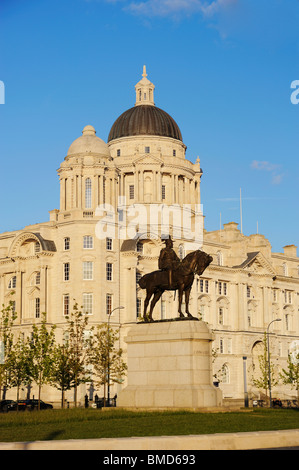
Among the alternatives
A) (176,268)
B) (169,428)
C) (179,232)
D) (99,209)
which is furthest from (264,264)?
(169,428)

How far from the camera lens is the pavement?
22.8 meters

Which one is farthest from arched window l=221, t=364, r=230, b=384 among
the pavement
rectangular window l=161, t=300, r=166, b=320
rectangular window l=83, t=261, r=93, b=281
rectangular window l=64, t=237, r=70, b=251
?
the pavement

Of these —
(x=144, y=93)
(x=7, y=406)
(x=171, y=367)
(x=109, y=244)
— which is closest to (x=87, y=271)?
(x=109, y=244)

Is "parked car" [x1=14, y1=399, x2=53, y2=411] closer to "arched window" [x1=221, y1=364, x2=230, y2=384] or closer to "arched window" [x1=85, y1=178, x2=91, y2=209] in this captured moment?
"arched window" [x1=85, y1=178, x2=91, y2=209]

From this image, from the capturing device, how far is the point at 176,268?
140 feet

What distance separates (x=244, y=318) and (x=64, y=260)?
32.3 metres

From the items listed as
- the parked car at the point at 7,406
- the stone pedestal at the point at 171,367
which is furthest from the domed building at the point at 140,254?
the stone pedestal at the point at 171,367

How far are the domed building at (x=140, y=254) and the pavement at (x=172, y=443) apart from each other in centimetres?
6828

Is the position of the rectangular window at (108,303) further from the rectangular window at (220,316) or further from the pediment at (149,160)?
the pediment at (149,160)

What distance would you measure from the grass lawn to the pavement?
299 centimetres

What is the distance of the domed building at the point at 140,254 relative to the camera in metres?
96.1

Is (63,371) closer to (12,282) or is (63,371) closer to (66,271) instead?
(66,271)
